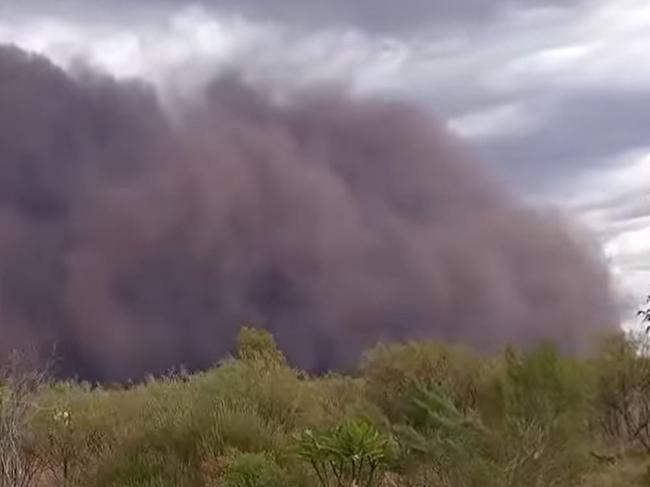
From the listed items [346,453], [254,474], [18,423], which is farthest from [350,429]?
[18,423]

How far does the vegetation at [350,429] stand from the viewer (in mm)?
15617

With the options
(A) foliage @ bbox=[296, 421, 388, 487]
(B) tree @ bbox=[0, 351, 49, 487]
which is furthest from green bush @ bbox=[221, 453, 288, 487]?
(B) tree @ bbox=[0, 351, 49, 487]

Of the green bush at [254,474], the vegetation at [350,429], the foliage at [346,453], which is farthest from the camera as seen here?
the green bush at [254,474]

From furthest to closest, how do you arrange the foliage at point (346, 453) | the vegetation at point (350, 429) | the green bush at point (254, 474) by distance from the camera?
1. the green bush at point (254, 474)
2. the vegetation at point (350, 429)
3. the foliage at point (346, 453)

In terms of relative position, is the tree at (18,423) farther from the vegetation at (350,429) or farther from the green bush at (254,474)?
the green bush at (254,474)

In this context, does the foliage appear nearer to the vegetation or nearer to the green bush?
the vegetation

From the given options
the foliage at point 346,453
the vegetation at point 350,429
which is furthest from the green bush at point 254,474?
the foliage at point 346,453

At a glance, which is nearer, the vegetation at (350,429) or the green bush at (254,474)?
the vegetation at (350,429)

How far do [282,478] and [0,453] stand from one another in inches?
234

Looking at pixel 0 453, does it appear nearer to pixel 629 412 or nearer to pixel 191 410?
pixel 191 410

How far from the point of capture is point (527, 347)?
1695 cm

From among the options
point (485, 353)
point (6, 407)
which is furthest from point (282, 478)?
point (6, 407)

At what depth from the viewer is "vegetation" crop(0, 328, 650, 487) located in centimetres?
1562

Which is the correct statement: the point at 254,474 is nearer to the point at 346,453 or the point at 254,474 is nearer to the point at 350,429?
the point at 346,453
